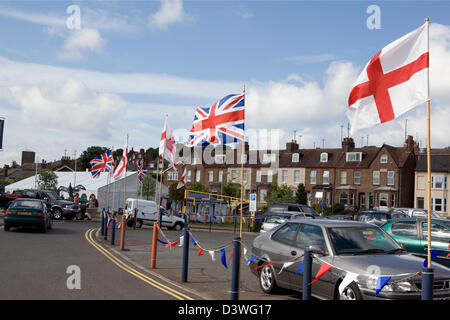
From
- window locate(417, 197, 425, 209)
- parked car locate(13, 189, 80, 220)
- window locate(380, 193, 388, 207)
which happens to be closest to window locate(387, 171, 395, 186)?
window locate(380, 193, 388, 207)

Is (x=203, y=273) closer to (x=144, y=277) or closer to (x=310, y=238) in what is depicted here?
(x=144, y=277)

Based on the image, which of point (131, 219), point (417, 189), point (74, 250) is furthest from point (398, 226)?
point (417, 189)

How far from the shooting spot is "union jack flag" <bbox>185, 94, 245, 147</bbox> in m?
12.3

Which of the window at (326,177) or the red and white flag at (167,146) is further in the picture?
the window at (326,177)

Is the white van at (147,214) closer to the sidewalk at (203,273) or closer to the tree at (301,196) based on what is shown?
the sidewalk at (203,273)

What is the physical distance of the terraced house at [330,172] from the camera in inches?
2329

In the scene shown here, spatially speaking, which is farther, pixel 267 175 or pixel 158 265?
pixel 267 175

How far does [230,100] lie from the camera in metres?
12.4

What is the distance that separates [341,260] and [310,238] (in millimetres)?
1083

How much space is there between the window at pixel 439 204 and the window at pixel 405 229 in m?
48.6

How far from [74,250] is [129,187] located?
38736 mm

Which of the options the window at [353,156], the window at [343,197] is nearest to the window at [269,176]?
the window at [343,197]

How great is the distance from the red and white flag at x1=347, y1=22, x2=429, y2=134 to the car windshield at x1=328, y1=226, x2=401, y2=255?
78.9 inches
